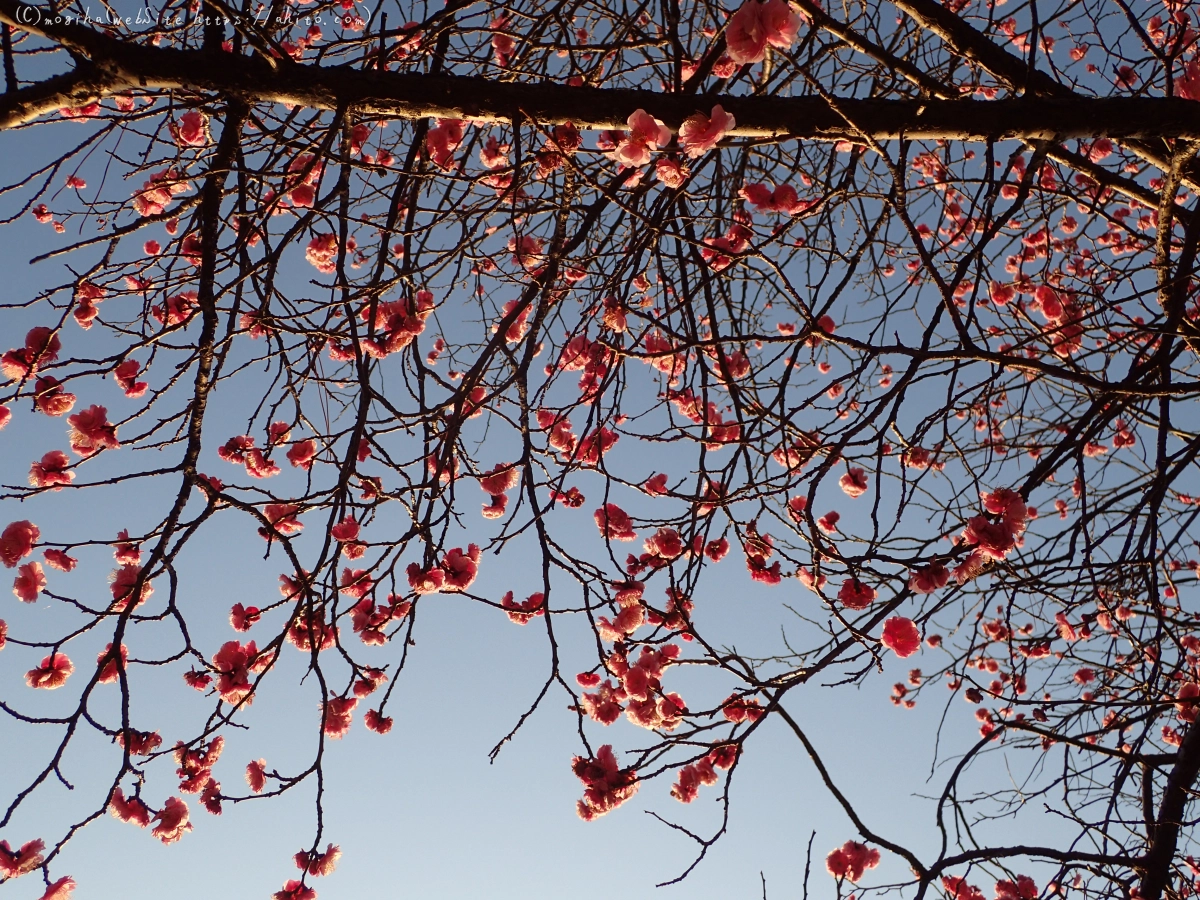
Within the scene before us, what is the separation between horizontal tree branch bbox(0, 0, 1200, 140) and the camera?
1.98m

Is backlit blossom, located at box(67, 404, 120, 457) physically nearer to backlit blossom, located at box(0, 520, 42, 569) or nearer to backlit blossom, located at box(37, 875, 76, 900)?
backlit blossom, located at box(0, 520, 42, 569)

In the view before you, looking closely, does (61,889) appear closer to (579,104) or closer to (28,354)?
(28,354)

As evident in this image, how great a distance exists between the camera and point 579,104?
2111 mm

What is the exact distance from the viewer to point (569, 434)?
3566 mm

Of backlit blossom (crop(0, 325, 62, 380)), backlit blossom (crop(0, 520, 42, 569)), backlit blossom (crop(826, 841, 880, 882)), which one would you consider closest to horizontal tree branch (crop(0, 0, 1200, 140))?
backlit blossom (crop(0, 325, 62, 380))

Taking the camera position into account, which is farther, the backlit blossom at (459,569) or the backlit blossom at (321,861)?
the backlit blossom at (459,569)

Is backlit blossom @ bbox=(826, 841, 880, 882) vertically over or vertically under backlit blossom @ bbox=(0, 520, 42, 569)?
under

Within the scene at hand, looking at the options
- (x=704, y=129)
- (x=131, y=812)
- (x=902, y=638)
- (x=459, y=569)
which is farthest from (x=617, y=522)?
(x=131, y=812)

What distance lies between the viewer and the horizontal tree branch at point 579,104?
1982 millimetres

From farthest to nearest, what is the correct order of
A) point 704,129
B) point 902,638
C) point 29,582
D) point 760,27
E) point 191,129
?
point 191,129 < point 29,582 < point 902,638 < point 704,129 < point 760,27

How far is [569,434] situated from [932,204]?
98.3 inches

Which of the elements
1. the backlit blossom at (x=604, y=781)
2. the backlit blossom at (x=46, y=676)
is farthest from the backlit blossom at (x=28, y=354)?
the backlit blossom at (x=604, y=781)

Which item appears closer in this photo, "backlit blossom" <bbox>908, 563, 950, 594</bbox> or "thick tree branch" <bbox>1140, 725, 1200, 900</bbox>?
"backlit blossom" <bbox>908, 563, 950, 594</bbox>

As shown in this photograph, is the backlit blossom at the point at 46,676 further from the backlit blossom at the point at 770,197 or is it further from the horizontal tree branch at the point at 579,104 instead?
the backlit blossom at the point at 770,197
